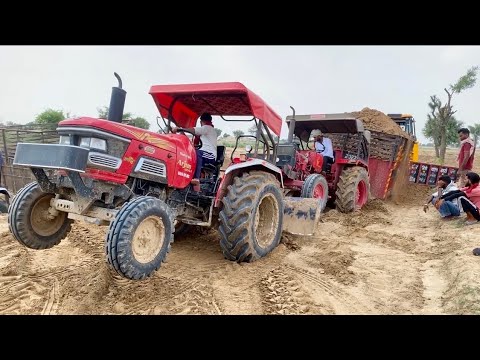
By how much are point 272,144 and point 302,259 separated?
66.7 inches

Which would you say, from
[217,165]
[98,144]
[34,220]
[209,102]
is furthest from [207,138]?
[34,220]

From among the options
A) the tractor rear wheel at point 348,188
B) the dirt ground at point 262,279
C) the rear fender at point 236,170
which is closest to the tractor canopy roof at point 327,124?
the tractor rear wheel at point 348,188

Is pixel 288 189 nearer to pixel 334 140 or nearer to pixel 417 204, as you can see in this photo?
pixel 334 140

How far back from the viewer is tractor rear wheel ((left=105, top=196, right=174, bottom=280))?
2.98 meters

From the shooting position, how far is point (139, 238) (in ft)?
10.5

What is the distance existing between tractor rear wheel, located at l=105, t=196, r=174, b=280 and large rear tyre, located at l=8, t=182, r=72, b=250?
3.99 ft

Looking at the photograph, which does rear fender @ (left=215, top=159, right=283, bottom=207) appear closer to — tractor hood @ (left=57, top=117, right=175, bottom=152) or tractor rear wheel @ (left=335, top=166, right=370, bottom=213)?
tractor hood @ (left=57, top=117, right=175, bottom=152)

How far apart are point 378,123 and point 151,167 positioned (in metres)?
8.27

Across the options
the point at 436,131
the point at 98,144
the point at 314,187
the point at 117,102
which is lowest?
the point at 314,187

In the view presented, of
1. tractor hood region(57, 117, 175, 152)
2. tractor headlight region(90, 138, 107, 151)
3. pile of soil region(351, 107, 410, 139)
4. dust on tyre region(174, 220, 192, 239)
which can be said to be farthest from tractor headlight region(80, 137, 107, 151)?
pile of soil region(351, 107, 410, 139)

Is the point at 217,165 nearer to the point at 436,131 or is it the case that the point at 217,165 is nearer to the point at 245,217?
the point at 245,217

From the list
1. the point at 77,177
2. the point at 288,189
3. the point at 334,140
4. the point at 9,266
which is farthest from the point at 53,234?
the point at 334,140

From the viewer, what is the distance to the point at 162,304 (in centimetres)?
325

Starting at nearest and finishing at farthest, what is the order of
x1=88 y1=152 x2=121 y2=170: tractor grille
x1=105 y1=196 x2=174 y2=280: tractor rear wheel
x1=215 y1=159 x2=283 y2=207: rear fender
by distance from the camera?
x1=105 y1=196 x2=174 y2=280: tractor rear wheel
x1=88 y1=152 x2=121 y2=170: tractor grille
x1=215 y1=159 x2=283 y2=207: rear fender
